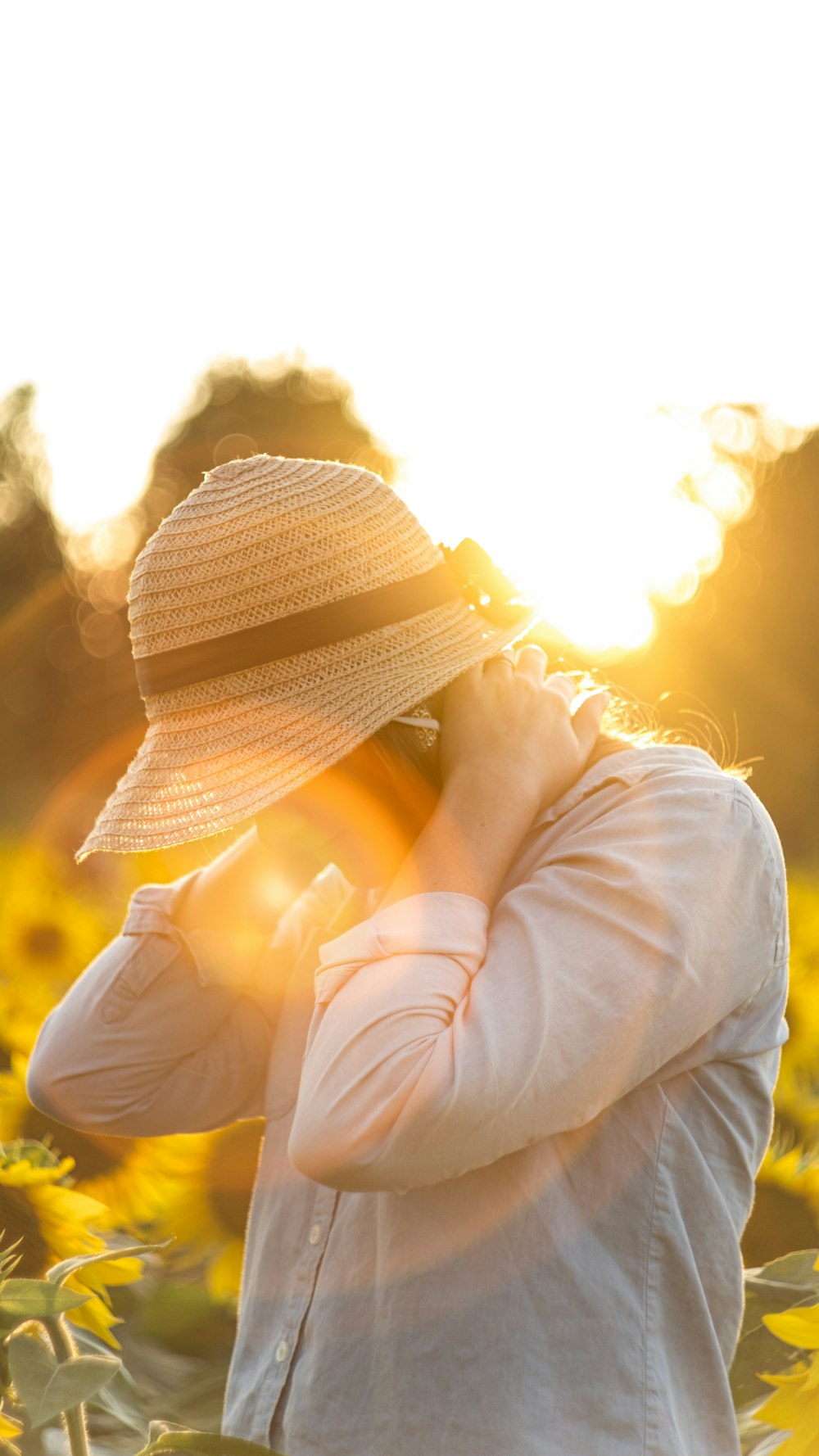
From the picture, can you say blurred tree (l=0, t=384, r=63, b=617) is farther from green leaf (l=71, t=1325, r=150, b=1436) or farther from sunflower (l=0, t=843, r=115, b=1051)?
green leaf (l=71, t=1325, r=150, b=1436)

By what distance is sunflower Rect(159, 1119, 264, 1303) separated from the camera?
8.11 ft

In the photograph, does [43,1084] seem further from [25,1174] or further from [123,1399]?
[123,1399]

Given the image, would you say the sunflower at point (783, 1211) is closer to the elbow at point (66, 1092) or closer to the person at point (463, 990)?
the person at point (463, 990)

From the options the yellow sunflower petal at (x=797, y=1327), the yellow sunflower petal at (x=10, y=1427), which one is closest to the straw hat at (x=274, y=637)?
the yellow sunflower petal at (x=10, y=1427)

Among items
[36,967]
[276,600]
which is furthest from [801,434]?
[276,600]

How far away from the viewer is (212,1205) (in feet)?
8.27

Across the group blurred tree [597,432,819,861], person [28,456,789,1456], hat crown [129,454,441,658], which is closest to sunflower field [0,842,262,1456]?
person [28,456,789,1456]

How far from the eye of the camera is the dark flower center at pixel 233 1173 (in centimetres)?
244

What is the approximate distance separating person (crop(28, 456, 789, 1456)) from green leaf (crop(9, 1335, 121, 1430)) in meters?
0.25

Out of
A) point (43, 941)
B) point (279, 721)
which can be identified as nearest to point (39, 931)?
point (43, 941)

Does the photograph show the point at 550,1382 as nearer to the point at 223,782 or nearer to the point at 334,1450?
the point at 334,1450

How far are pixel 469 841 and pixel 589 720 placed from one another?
0.25 m

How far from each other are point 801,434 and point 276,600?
16.3 metres

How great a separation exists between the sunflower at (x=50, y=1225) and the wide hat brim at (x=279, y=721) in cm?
41
